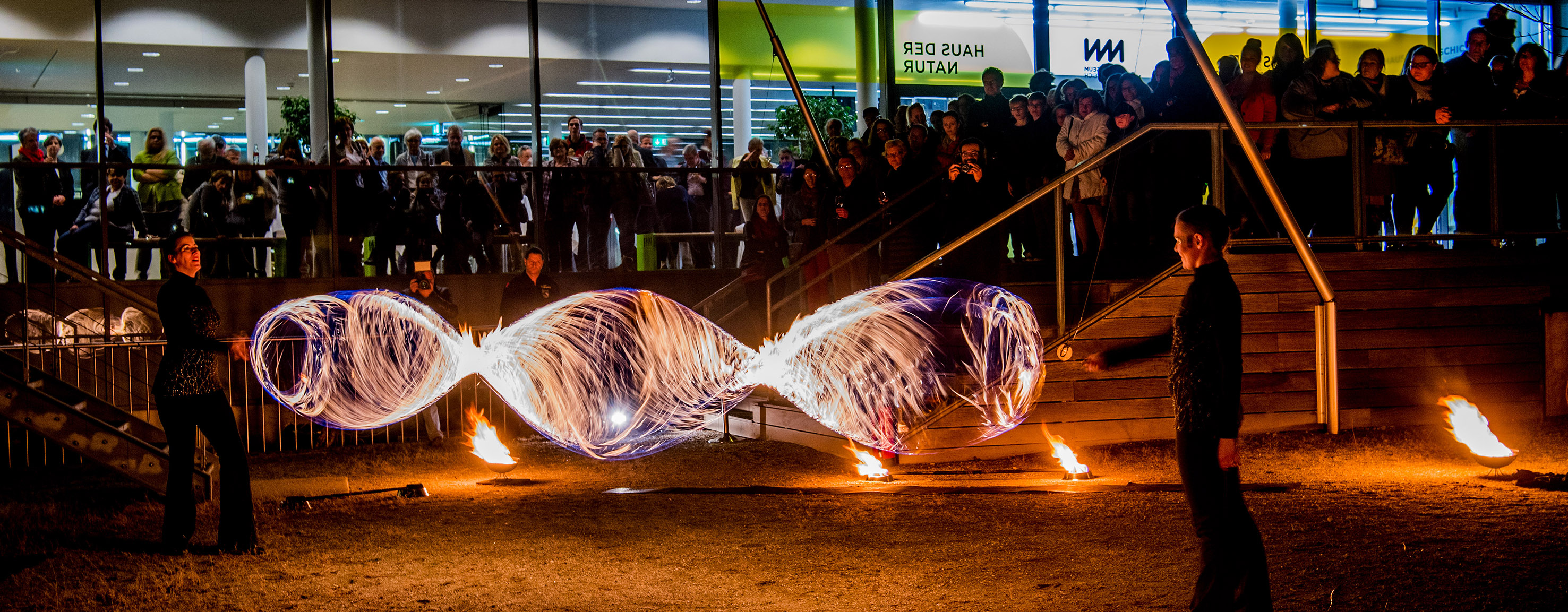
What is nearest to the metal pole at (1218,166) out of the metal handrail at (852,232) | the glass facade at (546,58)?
the metal handrail at (852,232)

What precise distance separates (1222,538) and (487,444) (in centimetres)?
747

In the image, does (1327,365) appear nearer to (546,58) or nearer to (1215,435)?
(1215,435)

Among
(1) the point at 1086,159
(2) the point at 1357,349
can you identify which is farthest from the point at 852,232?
(2) the point at 1357,349

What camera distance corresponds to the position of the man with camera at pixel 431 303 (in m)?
12.4

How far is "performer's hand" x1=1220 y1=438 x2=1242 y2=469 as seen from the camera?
4875mm

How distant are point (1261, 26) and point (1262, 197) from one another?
34.7ft

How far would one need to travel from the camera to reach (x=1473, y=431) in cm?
903

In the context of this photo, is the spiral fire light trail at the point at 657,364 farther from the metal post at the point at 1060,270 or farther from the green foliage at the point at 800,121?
the green foliage at the point at 800,121

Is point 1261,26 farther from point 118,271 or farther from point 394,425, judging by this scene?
point 118,271

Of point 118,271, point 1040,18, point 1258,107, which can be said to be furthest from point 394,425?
point 1040,18

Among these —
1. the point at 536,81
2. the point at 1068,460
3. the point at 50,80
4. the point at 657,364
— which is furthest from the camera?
the point at 536,81

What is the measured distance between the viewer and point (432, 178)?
1457 cm

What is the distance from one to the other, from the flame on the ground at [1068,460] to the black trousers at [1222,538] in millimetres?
3918

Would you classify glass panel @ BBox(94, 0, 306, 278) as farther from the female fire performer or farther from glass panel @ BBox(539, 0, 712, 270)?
the female fire performer
